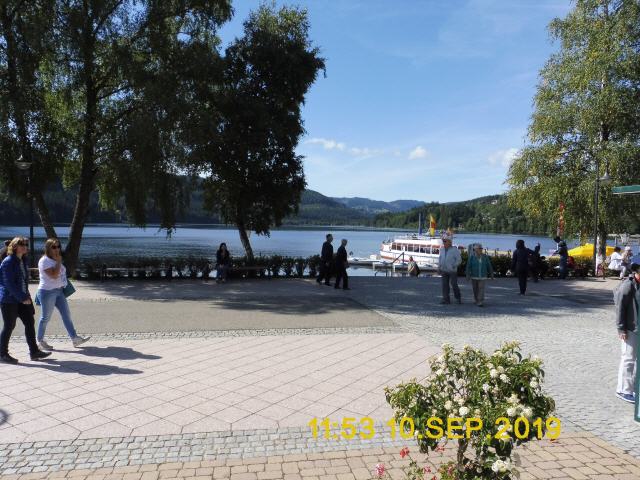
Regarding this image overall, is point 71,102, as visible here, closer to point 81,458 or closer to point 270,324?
point 270,324

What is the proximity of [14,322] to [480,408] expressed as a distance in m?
6.44

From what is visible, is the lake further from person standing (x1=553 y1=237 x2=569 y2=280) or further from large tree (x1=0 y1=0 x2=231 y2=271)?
person standing (x1=553 y1=237 x2=569 y2=280)

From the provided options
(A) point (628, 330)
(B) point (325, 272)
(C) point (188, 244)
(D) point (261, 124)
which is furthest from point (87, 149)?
(C) point (188, 244)

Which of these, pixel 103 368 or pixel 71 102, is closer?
pixel 103 368

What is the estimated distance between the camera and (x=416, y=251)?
148 feet

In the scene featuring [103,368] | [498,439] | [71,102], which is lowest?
[103,368]

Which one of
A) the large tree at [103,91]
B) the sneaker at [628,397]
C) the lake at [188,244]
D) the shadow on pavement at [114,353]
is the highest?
the large tree at [103,91]

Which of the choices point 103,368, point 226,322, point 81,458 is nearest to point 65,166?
point 226,322

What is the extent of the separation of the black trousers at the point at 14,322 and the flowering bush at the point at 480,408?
572 cm

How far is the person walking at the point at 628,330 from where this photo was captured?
5250 mm

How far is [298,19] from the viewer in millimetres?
19422

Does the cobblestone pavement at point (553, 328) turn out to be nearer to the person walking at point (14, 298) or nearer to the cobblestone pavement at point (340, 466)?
the cobblestone pavement at point (340, 466)

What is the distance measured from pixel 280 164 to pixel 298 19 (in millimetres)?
6543

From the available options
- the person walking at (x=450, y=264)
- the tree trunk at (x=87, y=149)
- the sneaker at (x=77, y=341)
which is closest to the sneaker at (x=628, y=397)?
the person walking at (x=450, y=264)
